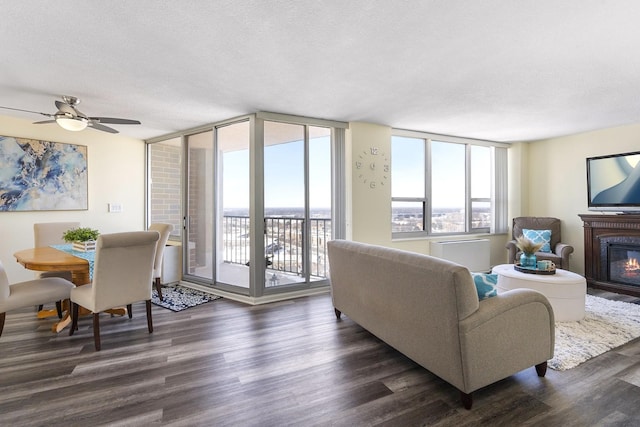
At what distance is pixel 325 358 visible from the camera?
2463mm

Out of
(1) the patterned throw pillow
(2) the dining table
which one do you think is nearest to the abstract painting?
(2) the dining table

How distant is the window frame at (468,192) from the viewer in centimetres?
514

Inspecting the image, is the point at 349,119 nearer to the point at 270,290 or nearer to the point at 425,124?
the point at 425,124

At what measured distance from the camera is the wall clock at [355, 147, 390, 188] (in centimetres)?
447

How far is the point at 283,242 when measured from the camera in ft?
14.2

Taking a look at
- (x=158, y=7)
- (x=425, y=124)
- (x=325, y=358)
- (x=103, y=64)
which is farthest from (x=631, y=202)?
(x=103, y=64)

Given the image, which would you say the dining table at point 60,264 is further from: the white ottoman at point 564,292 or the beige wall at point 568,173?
the beige wall at point 568,173

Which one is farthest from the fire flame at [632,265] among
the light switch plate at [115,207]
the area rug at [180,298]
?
the light switch plate at [115,207]

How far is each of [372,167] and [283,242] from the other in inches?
64.4

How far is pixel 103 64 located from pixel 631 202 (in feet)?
20.4

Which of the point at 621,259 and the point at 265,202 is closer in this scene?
the point at 265,202

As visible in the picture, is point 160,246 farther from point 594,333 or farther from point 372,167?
point 594,333

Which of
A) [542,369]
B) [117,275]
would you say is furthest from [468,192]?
[117,275]

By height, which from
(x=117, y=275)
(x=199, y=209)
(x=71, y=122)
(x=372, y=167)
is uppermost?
(x=71, y=122)
